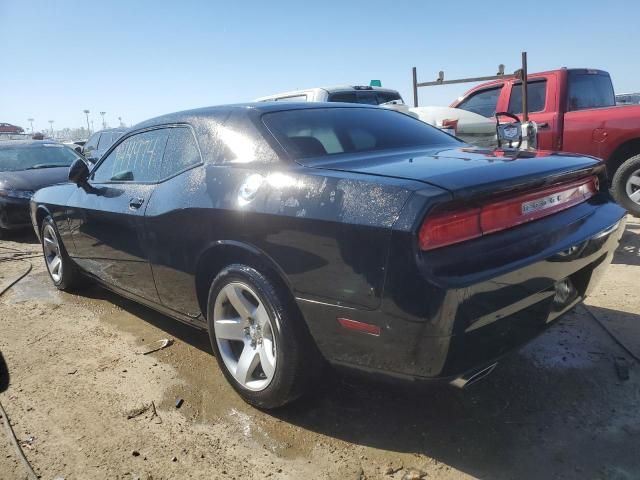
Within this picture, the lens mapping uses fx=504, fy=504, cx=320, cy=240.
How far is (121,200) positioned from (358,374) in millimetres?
2071

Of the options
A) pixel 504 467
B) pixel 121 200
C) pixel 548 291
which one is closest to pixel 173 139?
pixel 121 200

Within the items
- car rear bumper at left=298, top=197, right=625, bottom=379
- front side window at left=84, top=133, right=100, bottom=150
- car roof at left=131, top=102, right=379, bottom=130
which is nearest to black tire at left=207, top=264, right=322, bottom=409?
car rear bumper at left=298, top=197, right=625, bottom=379

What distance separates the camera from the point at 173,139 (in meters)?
3.05

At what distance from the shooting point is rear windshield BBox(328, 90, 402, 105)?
7.25 metres

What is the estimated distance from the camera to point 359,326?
1.95 m

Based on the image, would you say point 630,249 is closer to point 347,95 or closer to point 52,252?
point 347,95

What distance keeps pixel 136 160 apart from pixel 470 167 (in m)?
2.31

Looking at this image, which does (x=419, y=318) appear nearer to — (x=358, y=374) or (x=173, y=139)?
(x=358, y=374)

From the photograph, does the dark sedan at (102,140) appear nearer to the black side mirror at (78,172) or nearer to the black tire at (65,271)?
the black tire at (65,271)

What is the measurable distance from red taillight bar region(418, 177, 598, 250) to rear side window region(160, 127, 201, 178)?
150cm

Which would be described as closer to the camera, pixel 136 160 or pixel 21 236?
pixel 136 160

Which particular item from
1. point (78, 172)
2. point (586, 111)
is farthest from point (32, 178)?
point (586, 111)

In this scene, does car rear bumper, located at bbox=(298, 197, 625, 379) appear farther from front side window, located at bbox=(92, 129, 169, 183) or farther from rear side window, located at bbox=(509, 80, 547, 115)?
rear side window, located at bbox=(509, 80, 547, 115)

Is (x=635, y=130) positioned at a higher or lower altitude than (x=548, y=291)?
higher
